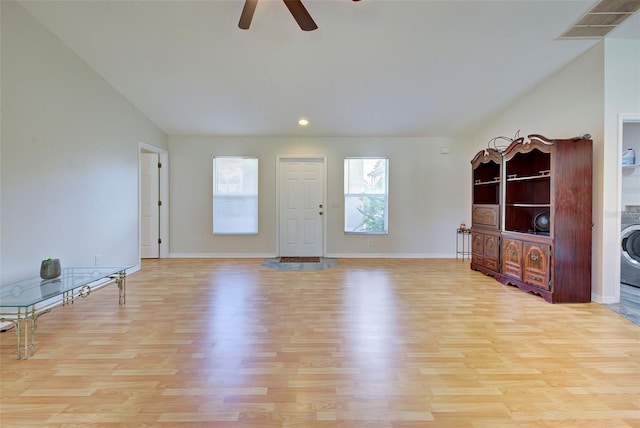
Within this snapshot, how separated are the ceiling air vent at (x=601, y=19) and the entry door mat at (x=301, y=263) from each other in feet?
13.9

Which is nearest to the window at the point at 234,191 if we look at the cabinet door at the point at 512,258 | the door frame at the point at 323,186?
the door frame at the point at 323,186

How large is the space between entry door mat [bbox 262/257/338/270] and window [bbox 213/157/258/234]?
2.83 ft

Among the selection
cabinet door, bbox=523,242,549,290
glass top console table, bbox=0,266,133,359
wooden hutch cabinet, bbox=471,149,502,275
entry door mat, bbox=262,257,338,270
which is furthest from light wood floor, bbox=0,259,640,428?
entry door mat, bbox=262,257,338,270

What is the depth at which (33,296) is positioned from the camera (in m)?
2.37

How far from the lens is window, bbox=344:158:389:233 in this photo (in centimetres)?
609

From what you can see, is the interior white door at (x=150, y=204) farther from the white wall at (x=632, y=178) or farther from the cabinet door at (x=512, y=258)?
the white wall at (x=632, y=178)

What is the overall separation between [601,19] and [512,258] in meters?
2.70

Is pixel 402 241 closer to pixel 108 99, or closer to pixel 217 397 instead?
pixel 217 397

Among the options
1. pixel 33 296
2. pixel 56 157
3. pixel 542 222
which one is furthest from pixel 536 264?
pixel 56 157

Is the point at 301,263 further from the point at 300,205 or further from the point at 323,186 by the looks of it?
the point at 323,186

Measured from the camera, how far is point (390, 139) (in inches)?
237

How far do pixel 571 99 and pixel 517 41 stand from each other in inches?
41.0

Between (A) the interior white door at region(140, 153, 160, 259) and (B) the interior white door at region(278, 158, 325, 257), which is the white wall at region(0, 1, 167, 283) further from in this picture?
(B) the interior white door at region(278, 158, 325, 257)

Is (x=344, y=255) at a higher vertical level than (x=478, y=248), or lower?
lower
